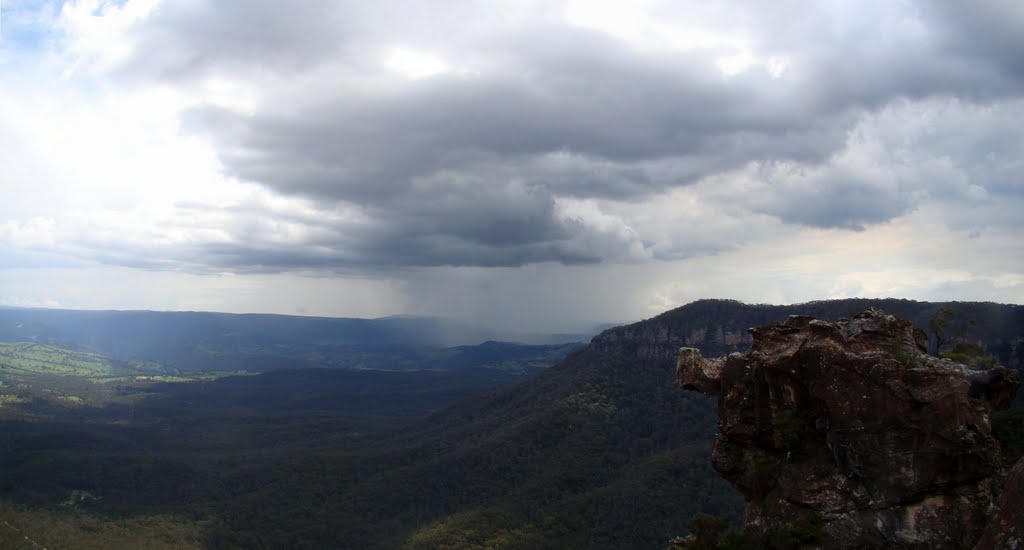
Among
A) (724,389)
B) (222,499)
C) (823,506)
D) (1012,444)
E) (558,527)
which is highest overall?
(724,389)

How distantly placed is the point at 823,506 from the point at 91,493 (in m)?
221

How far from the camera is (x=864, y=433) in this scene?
33.5 m

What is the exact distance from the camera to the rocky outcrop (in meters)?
31.2

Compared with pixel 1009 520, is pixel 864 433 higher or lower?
higher

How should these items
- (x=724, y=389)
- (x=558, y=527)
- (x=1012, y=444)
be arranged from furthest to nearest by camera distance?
(x=558, y=527)
(x=724, y=389)
(x=1012, y=444)

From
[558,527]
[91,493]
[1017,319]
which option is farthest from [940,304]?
[91,493]

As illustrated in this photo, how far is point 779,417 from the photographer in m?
37.6

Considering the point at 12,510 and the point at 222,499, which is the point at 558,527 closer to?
the point at 222,499

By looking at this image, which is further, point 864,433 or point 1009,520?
point 864,433

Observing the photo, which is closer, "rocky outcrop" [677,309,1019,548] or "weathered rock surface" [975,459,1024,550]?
"weathered rock surface" [975,459,1024,550]

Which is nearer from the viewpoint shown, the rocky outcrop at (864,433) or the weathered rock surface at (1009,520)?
the weathered rock surface at (1009,520)

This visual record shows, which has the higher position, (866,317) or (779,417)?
(866,317)

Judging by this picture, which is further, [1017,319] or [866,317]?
[1017,319]

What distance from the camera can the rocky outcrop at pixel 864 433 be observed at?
3120 centimetres
